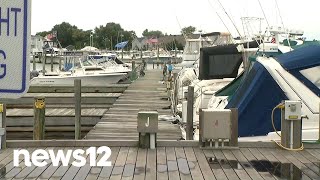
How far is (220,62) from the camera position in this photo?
50.1 feet

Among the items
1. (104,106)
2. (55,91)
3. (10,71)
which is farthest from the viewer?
(55,91)

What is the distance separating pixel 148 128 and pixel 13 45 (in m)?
6.27

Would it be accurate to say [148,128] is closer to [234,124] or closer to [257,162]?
[234,124]

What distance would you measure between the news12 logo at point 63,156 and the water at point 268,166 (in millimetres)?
1692

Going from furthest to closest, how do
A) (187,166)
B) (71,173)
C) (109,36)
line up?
(109,36)
(187,166)
(71,173)

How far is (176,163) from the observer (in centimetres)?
664

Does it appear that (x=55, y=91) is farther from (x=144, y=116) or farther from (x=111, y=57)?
(x=111, y=57)

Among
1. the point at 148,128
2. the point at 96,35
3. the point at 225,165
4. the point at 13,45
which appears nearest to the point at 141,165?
the point at 148,128

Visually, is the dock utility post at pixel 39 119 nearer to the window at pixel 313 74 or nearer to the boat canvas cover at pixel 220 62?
the window at pixel 313 74

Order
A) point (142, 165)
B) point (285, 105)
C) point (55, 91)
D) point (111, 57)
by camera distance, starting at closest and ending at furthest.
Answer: point (142, 165)
point (285, 105)
point (55, 91)
point (111, 57)

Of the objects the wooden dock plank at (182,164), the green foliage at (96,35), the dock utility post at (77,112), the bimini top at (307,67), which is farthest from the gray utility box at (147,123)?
the green foliage at (96,35)

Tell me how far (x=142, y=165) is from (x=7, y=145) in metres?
2.69

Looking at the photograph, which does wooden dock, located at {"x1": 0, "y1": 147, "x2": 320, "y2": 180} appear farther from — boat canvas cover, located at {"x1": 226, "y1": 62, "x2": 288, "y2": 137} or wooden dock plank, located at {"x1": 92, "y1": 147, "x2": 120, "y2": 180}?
boat canvas cover, located at {"x1": 226, "y1": 62, "x2": 288, "y2": 137}

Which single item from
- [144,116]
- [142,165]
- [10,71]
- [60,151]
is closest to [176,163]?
[142,165]
